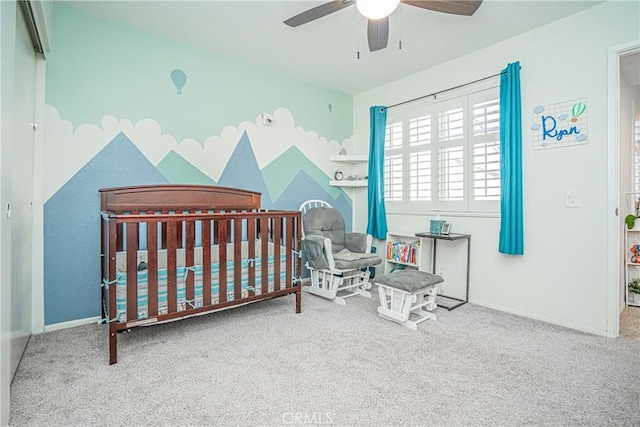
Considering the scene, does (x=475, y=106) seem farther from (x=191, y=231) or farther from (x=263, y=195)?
(x=191, y=231)

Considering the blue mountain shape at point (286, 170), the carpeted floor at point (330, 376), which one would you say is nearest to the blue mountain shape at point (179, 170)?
the blue mountain shape at point (286, 170)

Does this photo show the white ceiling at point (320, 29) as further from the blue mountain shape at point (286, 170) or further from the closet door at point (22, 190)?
the blue mountain shape at point (286, 170)

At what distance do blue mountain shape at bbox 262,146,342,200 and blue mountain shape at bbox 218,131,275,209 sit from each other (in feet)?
0.33

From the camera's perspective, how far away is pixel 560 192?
254 cm

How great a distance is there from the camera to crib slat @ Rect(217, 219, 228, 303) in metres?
2.30

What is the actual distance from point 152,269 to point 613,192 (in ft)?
10.5

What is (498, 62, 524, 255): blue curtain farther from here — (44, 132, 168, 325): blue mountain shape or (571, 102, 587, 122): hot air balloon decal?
(44, 132, 168, 325): blue mountain shape

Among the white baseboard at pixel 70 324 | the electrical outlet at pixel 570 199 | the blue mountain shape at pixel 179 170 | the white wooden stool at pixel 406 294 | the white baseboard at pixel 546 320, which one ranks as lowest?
the white baseboard at pixel 546 320

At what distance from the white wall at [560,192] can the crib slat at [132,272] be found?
2841 millimetres

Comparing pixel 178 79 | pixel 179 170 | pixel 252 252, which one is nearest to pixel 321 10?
pixel 178 79

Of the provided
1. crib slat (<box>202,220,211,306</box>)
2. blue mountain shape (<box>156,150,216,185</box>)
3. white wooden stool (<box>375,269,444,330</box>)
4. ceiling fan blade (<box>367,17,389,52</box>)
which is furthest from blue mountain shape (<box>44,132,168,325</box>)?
white wooden stool (<box>375,269,444,330</box>)

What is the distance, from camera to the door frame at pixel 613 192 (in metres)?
2.27

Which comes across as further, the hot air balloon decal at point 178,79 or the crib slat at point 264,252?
the hot air balloon decal at point 178,79

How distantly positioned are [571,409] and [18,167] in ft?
10.3
